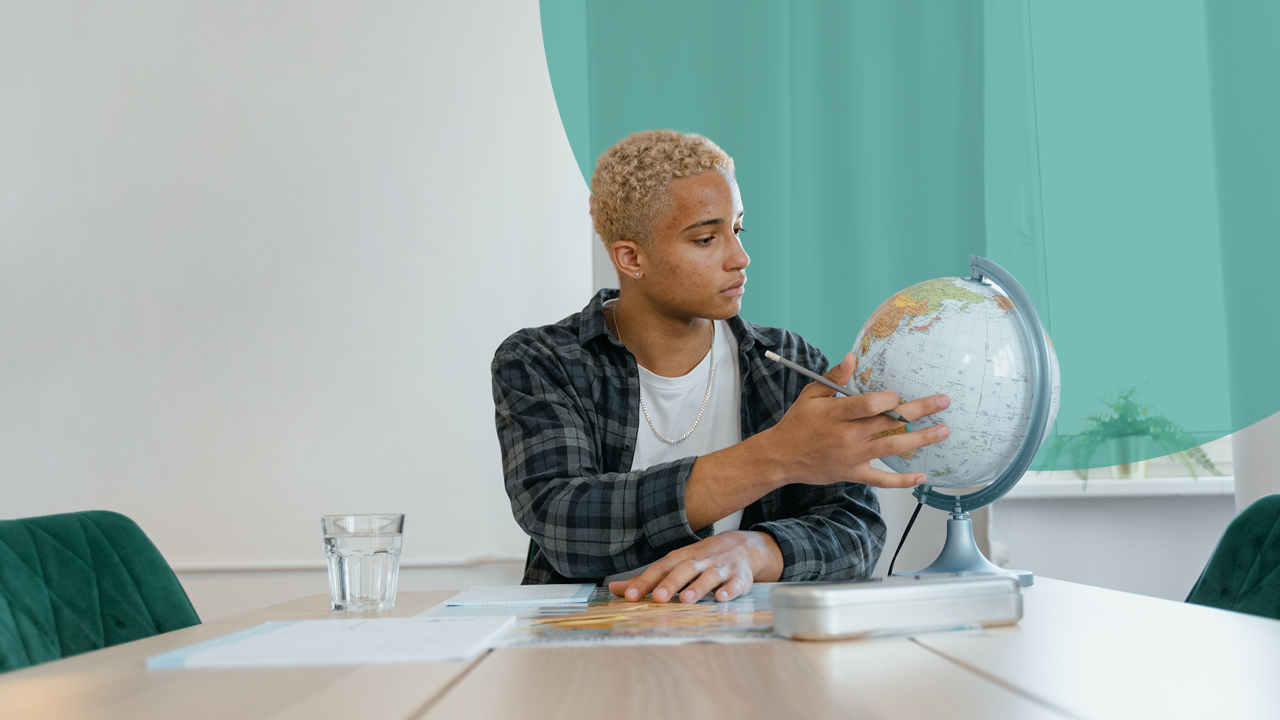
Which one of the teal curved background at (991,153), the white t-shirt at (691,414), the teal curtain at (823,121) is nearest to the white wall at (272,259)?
the teal curtain at (823,121)

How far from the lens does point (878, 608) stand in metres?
0.60

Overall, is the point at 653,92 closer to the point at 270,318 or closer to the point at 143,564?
the point at 270,318

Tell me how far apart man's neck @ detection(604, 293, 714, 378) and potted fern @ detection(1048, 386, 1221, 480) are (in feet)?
3.22

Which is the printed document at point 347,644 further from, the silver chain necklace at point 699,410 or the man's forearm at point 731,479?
the silver chain necklace at point 699,410

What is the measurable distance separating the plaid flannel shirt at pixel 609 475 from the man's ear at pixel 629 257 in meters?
0.08

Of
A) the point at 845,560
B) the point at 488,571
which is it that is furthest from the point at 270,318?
the point at 845,560

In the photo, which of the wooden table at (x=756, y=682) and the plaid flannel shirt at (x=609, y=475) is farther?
the plaid flannel shirt at (x=609, y=475)

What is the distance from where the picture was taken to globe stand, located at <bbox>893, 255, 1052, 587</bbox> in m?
1.08

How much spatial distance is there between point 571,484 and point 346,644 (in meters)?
0.58

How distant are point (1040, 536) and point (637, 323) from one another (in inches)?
46.5

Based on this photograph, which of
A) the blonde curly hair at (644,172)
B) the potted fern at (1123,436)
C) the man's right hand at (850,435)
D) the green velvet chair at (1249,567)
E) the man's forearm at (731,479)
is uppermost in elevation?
the blonde curly hair at (644,172)

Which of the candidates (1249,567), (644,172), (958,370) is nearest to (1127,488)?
(1249,567)

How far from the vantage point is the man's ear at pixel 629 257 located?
160 centimetres

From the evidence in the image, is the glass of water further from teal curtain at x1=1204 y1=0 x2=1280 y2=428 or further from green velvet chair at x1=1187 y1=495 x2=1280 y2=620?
teal curtain at x1=1204 y1=0 x2=1280 y2=428
